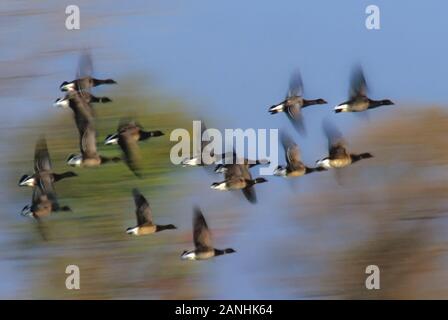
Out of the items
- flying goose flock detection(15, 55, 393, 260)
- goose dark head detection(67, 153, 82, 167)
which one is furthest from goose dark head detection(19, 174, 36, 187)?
goose dark head detection(67, 153, 82, 167)

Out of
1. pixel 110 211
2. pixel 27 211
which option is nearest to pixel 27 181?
pixel 27 211

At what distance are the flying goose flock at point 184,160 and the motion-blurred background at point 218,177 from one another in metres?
0.02

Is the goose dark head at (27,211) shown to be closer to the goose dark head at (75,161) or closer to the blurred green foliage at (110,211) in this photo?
the blurred green foliage at (110,211)

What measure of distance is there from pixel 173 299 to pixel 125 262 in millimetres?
213

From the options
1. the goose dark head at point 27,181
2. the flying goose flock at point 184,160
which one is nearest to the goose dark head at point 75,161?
the flying goose flock at point 184,160

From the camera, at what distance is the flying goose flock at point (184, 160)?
5988 mm

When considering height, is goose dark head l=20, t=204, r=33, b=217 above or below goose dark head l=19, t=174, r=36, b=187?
below

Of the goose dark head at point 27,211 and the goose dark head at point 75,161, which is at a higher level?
the goose dark head at point 75,161

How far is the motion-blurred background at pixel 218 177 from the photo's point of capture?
597 centimetres

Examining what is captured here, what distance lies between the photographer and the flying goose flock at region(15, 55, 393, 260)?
5988mm

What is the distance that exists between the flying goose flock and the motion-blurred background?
2cm

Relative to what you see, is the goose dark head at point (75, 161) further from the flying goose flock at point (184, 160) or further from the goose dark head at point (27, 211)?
the goose dark head at point (27, 211)

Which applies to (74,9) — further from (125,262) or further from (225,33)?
(125,262)

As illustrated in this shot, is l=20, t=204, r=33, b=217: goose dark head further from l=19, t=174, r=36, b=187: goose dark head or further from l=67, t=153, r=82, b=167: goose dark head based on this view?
l=67, t=153, r=82, b=167: goose dark head
